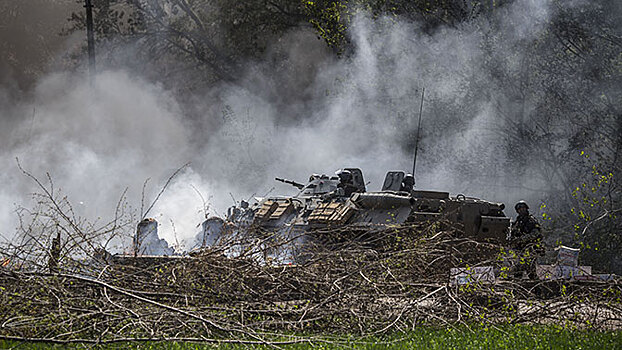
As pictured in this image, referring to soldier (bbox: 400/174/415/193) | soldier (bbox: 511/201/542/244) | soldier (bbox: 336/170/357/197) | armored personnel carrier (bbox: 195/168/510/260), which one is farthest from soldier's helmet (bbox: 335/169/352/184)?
soldier (bbox: 511/201/542/244)

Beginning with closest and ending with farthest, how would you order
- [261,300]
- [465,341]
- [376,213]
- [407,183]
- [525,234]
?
[465,341]
[261,300]
[525,234]
[376,213]
[407,183]

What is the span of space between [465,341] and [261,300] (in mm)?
2144

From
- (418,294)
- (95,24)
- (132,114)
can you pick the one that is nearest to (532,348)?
(418,294)

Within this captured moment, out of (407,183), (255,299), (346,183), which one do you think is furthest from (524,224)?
(255,299)

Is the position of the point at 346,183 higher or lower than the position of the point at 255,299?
higher

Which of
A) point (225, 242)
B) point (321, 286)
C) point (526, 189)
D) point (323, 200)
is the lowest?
point (321, 286)

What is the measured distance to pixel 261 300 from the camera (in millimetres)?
8734

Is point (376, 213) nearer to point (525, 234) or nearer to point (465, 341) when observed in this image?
point (525, 234)

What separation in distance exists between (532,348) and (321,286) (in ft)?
7.85

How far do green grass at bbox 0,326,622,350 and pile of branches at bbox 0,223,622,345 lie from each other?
13 cm

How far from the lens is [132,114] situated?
2586 cm

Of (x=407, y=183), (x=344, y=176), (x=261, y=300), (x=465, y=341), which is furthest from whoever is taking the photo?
(x=344, y=176)

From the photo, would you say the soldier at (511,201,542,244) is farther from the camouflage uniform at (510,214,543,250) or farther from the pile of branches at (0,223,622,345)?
the pile of branches at (0,223,622,345)

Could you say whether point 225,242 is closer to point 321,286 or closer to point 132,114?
point 321,286
